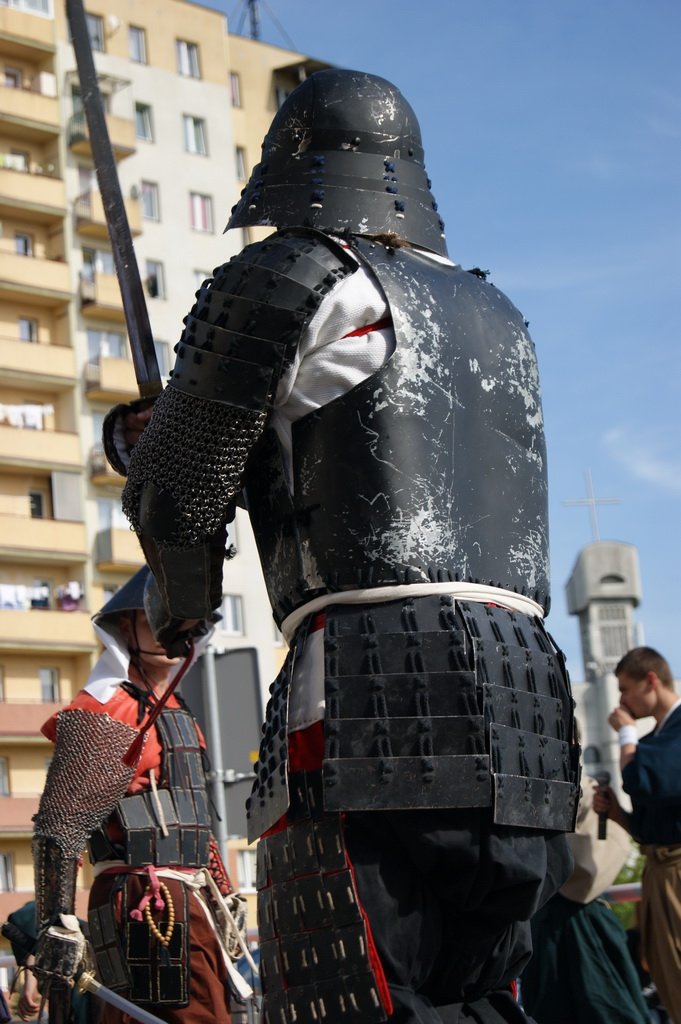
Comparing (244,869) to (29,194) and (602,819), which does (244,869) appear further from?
(602,819)

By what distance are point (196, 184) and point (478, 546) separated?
152ft

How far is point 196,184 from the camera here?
48.5 m

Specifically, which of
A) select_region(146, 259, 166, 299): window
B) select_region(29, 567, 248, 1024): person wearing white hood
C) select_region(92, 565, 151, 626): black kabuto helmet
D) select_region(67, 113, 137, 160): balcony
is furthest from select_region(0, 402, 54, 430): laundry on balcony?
select_region(29, 567, 248, 1024): person wearing white hood

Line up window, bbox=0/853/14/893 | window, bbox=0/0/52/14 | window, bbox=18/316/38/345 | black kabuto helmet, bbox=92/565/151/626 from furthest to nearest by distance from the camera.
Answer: window, bbox=0/0/52/14
window, bbox=18/316/38/345
window, bbox=0/853/14/893
black kabuto helmet, bbox=92/565/151/626

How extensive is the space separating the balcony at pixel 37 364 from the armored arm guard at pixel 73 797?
1493 inches

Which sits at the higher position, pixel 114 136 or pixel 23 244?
pixel 114 136

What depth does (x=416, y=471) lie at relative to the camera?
10.7 feet

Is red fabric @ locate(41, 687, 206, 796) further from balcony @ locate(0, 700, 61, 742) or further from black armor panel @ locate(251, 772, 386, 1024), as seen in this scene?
balcony @ locate(0, 700, 61, 742)

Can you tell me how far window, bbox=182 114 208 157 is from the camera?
162 ft

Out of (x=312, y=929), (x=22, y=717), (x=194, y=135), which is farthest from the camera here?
(x=194, y=135)

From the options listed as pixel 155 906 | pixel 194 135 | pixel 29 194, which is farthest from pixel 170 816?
pixel 194 135

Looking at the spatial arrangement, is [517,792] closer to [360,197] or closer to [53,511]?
[360,197]

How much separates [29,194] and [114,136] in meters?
3.13

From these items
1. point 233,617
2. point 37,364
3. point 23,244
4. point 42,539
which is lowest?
point 233,617
